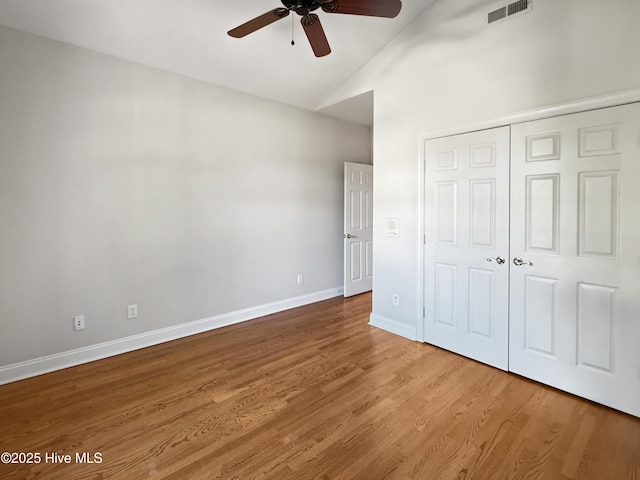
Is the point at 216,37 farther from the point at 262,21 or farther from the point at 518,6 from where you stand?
the point at 518,6

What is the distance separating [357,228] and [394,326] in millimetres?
1849

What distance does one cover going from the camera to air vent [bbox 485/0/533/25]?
2.35 m

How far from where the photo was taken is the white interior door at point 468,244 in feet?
8.38

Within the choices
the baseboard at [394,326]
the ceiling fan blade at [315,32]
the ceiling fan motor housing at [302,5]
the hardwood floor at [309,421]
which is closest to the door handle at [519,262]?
the hardwood floor at [309,421]

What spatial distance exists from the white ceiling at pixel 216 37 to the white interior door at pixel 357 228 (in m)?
1.15

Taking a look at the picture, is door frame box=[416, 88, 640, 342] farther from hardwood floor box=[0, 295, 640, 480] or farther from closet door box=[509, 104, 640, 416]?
hardwood floor box=[0, 295, 640, 480]

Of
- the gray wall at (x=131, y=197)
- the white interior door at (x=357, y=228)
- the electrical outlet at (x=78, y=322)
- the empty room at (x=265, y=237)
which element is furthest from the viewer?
the white interior door at (x=357, y=228)

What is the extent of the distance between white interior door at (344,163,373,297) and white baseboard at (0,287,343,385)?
950mm

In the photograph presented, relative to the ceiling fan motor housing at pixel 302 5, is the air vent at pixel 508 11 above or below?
above

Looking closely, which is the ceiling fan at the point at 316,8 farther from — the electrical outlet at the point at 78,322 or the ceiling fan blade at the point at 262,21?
the electrical outlet at the point at 78,322

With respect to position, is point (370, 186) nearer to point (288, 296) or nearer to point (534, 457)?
point (288, 296)

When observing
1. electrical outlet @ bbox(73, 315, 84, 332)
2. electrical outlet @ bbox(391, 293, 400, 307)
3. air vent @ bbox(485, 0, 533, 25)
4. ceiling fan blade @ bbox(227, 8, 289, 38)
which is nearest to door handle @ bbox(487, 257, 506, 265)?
electrical outlet @ bbox(391, 293, 400, 307)

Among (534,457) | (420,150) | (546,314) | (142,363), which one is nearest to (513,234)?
(546,314)

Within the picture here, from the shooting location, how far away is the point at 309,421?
1.94 meters
